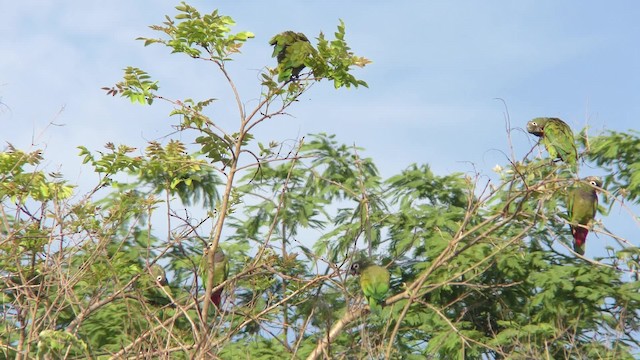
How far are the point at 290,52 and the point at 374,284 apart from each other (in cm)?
198

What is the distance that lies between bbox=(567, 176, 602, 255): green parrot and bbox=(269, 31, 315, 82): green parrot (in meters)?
2.72

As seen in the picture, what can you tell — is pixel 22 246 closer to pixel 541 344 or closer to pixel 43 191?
pixel 43 191

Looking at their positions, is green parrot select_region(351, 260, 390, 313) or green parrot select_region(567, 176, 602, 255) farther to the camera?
green parrot select_region(567, 176, 602, 255)

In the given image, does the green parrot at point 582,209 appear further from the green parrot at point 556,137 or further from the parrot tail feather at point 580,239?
the green parrot at point 556,137

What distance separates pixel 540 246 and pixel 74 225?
7968mm

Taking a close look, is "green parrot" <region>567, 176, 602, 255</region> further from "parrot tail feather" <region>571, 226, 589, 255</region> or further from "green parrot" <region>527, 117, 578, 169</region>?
"green parrot" <region>527, 117, 578, 169</region>

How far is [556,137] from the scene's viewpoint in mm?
7434

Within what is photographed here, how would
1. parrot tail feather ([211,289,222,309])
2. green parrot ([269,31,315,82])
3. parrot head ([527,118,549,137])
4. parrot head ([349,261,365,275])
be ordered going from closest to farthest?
green parrot ([269,31,315,82]), parrot head ([349,261,365,275]), parrot tail feather ([211,289,222,309]), parrot head ([527,118,549,137])

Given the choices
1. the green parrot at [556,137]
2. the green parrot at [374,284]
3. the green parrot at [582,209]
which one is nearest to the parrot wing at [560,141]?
the green parrot at [556,137]

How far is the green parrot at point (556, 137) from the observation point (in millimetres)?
7281


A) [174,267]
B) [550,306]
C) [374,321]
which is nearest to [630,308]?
[550,306]

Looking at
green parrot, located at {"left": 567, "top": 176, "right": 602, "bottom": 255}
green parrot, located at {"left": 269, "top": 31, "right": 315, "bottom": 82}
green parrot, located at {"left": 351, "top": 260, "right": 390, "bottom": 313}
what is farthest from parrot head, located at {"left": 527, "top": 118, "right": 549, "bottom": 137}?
A: green parrot, located at {"left": 269, "top": 31, "right": 315, "bottom": 82}

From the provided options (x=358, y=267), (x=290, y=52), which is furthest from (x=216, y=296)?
(x=290, y=52)

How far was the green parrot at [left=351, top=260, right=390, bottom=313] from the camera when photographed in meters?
6.68
